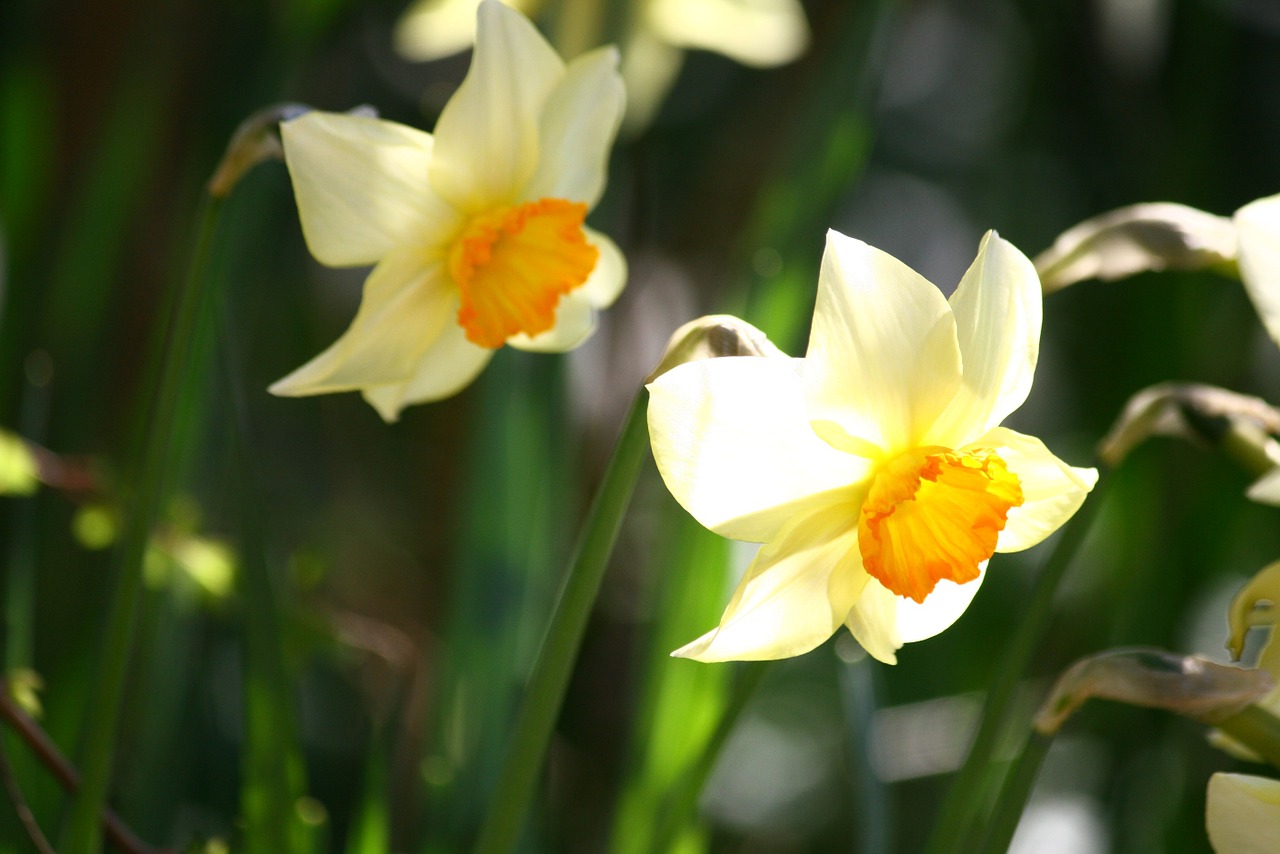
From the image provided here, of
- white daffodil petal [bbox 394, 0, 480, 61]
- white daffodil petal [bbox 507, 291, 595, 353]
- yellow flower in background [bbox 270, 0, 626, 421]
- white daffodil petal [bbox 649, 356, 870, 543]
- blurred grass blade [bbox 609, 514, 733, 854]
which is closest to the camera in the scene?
white daffodil petal [bbox 649, 356, 870, 543]

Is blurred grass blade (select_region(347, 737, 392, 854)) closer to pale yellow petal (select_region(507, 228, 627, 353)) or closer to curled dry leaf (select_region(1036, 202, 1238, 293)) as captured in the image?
pale yellow petal (select_region(507, 228, 627, 353))

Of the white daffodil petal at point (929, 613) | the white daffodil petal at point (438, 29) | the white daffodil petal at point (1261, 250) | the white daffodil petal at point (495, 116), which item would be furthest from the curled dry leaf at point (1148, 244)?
the white daffodil petal at point (438, 29)

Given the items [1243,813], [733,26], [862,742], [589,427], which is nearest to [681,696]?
[862,742]

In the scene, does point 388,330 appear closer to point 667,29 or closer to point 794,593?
point 794,593

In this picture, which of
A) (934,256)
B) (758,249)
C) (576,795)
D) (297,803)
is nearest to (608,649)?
(576,795)

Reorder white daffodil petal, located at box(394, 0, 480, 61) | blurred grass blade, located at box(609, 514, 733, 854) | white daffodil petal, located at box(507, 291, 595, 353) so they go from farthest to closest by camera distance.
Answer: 1. white daffodil petal, located at box(394, 0, 480, 61)
2. blurred grass blade, located at box(609, 514, 733, 854)
3. white daffodil petal, located at box(507, 291, 595, 353)

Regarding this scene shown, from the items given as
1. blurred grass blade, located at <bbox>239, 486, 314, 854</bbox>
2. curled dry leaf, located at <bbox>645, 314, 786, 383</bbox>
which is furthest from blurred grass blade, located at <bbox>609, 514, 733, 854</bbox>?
curled dry leaf, located at <bbox>645, 314, 786, 383</bbox>

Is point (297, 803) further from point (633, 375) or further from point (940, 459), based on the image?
point (633, 375)
